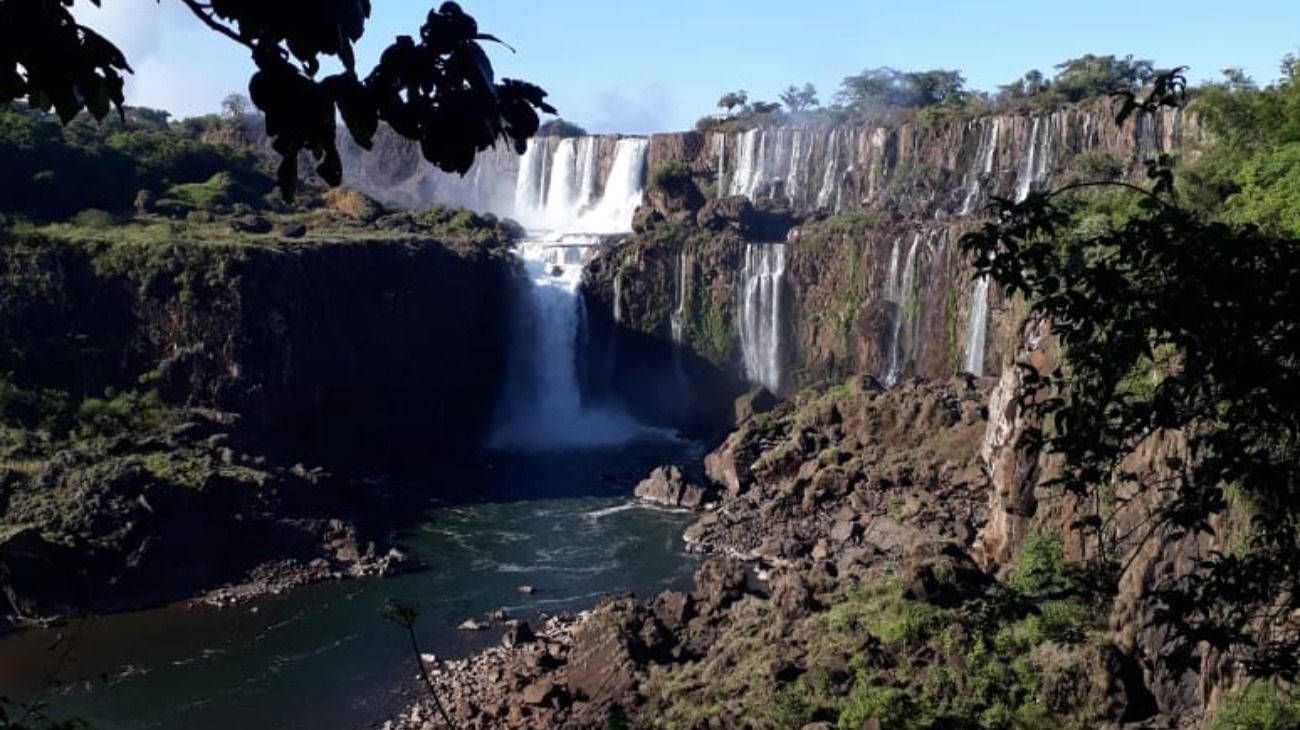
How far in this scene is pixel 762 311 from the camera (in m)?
52.1

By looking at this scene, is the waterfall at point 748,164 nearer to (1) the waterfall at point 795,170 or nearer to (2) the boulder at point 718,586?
(1) the waterfall at point 795,170

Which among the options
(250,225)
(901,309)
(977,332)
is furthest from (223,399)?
(977,332)

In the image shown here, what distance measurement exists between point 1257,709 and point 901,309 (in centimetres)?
3339

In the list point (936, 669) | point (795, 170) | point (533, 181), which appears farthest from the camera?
point (533, 181)

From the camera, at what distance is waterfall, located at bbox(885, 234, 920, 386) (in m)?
47.8

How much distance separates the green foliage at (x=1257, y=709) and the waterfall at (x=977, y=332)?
1113 inches

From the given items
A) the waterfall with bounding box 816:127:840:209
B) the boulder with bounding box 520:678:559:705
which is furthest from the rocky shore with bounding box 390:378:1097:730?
the waterfall with bounding box 816:127:840:209

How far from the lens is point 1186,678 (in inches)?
740

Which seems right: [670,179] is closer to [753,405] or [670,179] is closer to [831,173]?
[831,173]

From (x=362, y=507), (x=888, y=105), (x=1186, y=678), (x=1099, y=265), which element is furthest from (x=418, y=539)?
(x=888, y=105)

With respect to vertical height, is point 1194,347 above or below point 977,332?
above

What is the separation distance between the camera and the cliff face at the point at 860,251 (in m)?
47.1

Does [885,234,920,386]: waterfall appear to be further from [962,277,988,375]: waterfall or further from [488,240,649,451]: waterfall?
[488,240,649,451]: waterfall

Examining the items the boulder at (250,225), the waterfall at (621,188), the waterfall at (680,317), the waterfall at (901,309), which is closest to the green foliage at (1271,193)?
the waterfall at (901,309)
